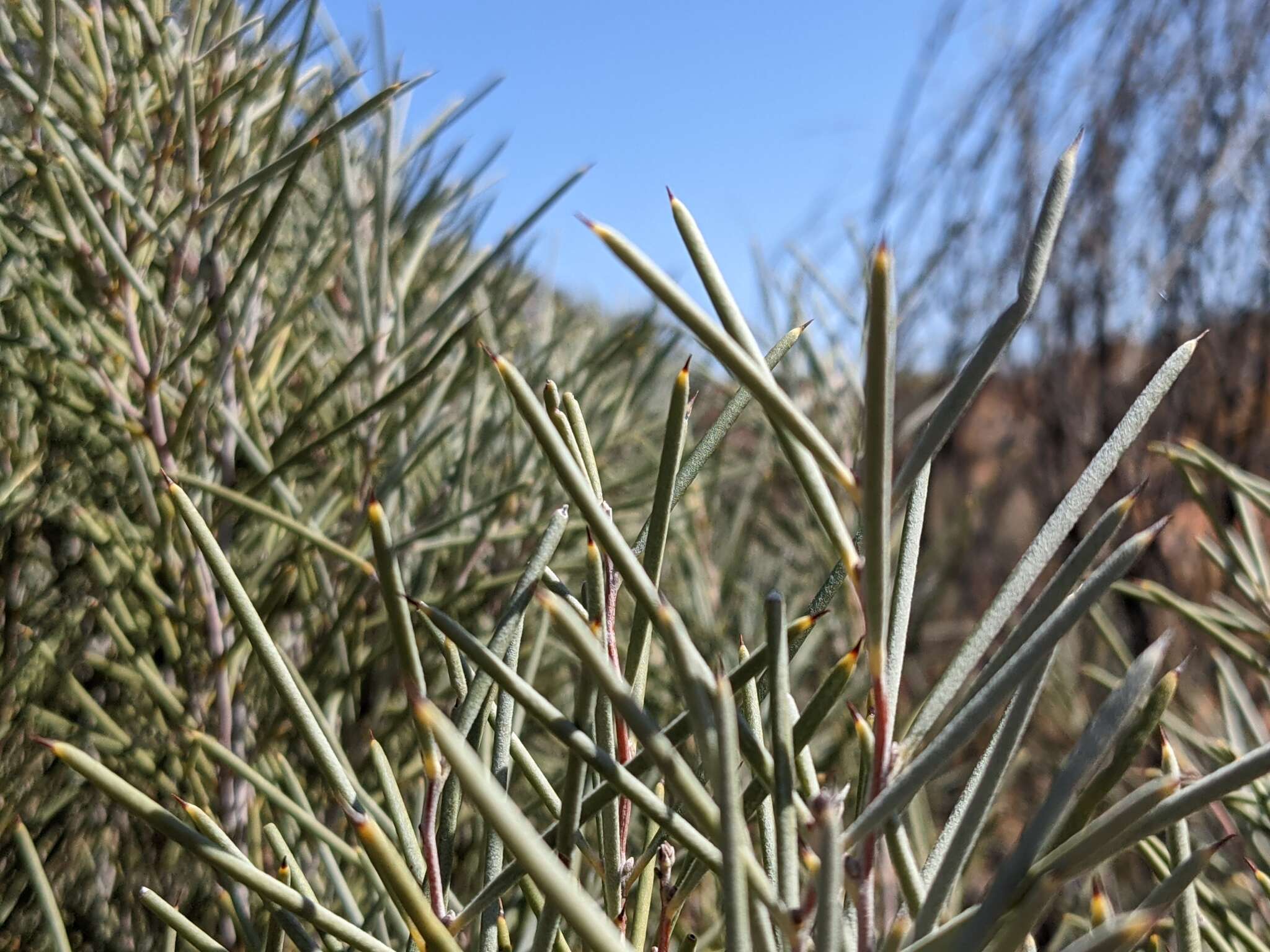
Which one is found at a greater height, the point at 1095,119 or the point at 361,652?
the point at 1095,119

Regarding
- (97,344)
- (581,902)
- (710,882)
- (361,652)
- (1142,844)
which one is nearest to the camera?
(581,902)

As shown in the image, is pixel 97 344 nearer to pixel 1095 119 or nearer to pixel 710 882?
pixel 710 882

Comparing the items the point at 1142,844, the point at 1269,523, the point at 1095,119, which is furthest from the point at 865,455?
the point at 1269,523

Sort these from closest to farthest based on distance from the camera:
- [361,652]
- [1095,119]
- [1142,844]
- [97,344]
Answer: [1142,844], [97,344], [361,652], [1095,119]

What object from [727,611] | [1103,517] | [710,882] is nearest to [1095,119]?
[727,611]

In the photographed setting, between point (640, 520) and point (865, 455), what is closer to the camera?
point (865, 455)

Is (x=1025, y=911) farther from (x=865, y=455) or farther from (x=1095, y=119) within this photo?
(x=1095, y=119)

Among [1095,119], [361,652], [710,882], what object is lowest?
[710,882]
